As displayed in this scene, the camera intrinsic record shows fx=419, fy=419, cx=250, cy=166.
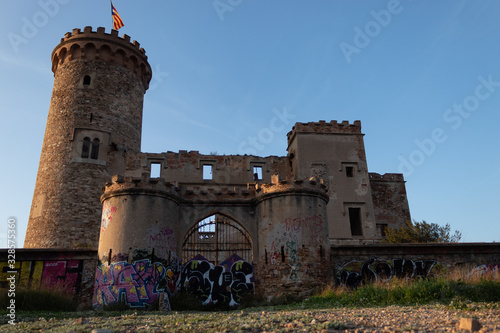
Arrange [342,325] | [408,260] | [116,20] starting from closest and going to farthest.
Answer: [342,325] → [408,260] → [116,20]

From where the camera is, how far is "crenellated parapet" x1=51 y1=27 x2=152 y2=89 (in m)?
27.7

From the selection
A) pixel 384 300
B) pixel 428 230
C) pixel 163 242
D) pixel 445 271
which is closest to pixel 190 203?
pixel 163 242

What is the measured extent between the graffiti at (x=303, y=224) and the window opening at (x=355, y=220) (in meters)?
10.6

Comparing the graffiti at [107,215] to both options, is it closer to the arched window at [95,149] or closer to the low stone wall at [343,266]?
the low stone wall at [343,266]

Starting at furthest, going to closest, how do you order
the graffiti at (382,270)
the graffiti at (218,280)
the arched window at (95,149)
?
1. the arched window at (95,149)
2. the graffiti at (382,270)
3. the graffiti at (218,280)

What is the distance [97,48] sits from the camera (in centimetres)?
2753

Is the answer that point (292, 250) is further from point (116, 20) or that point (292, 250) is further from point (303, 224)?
point (116, 20)

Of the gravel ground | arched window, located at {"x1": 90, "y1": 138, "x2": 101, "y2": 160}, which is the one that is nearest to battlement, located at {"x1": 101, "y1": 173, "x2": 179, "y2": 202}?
the gravel ground

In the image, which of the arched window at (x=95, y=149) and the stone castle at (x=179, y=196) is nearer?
the stone castle at (x=179, y=196)

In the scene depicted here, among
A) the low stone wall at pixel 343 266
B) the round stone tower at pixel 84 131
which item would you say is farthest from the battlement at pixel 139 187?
the round stone tower at pixel 84 131

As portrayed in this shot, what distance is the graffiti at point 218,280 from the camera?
51.8 ft

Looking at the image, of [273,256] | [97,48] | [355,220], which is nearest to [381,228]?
[355,220]

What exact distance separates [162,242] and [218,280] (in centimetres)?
262

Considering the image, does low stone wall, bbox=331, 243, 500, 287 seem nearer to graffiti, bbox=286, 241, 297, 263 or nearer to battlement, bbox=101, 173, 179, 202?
graffiti, bbox=286, 241, 297, 263
